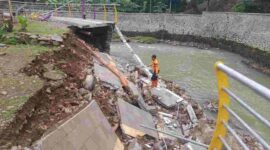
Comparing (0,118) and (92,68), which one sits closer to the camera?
(0,118)

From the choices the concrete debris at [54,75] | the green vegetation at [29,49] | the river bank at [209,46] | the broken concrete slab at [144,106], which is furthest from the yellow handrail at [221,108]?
the river bank at [209,46]

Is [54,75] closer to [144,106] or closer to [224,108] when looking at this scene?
[144,106]

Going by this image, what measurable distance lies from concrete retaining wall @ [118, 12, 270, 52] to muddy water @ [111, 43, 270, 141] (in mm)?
1572

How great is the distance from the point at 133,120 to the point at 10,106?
310 centimetres

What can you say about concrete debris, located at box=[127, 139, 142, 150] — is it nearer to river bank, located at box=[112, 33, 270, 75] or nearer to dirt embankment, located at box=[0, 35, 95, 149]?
dirt embankment, located at box=[0, 35, 95, 149]

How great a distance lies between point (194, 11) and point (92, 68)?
29289 mm

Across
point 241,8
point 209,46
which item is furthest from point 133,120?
point 241,8

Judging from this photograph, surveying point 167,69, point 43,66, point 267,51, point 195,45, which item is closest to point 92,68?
point 43,66

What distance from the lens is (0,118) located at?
5195mm

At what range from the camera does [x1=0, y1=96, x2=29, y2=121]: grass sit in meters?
5.28

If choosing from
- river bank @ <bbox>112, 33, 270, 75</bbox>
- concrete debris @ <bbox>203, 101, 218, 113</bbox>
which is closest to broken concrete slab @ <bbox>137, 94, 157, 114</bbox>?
concrete debris @ <bbox>203, 101, 218, 113</bbox>

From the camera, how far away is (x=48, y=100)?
644 cm

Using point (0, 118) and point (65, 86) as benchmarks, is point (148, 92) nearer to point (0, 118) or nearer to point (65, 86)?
point (65, 86)

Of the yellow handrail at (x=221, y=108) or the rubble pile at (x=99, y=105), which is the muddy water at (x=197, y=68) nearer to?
the rubble pile at (x=99, y=105)
